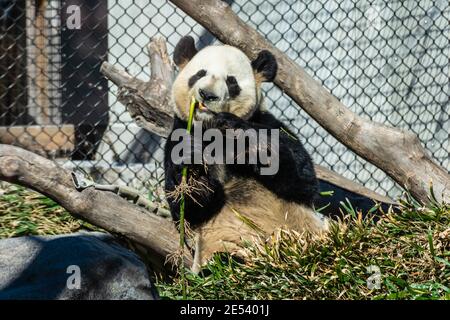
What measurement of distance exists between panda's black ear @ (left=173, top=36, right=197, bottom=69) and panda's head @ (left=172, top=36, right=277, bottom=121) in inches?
0.5

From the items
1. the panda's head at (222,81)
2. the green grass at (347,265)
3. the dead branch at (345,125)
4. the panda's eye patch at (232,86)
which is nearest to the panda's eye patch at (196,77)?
the panda's head at (222,81)

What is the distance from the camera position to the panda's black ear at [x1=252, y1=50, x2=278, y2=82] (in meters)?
5.15

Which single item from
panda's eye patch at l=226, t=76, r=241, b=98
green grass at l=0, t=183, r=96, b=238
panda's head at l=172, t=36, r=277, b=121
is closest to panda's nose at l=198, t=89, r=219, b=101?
→ panda's head at l=172, t=36, r=277, b=121

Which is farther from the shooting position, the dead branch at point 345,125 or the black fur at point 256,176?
the dead branch at point 345,125

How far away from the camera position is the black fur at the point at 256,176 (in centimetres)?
474

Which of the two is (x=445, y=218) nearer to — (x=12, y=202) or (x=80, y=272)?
(x=80, y=272)

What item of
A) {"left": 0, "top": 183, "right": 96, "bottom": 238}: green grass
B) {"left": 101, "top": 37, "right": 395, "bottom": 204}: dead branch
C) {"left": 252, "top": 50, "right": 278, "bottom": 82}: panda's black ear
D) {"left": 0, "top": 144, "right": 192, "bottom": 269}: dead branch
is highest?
{"left": 252, "top": 50, "right": 278, "bottom": 82}: panda's black ear

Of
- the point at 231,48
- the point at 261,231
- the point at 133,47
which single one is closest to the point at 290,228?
the point at 261,231

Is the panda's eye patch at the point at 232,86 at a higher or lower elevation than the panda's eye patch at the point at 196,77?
higher

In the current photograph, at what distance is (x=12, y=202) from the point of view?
19.1 feet

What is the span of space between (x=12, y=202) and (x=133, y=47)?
293 cm

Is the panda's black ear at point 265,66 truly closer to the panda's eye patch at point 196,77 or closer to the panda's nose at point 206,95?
the panda's eye patch at point 196,77

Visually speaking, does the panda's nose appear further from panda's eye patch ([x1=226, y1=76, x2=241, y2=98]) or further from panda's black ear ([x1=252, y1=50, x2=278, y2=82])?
panda's black ear ([x1=252, y1=50, x2=278, y2=82])

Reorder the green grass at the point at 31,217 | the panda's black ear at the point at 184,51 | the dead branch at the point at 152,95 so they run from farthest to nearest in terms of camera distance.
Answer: the dead branch at the point at 152,95, the green grass at the point at 31,217, the panda's black ear at the point at 184,51
